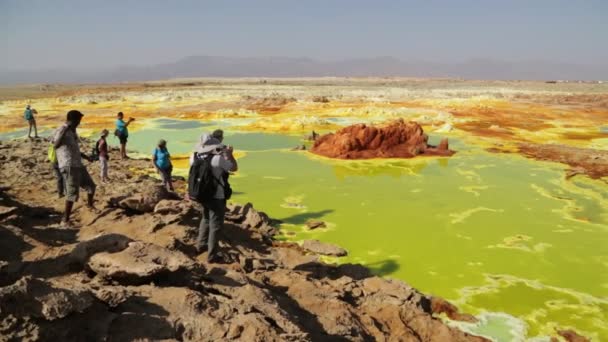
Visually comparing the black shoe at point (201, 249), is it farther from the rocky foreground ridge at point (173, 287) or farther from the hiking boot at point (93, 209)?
the hiking boot at point (93, 209)

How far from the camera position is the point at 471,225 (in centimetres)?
1014

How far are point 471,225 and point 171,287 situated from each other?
756 centimetres

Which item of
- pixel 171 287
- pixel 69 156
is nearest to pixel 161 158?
pixel 69 156

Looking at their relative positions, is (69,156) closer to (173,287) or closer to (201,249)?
(201,249)

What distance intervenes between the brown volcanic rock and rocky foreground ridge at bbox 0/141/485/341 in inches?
414

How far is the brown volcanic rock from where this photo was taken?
18.8 m

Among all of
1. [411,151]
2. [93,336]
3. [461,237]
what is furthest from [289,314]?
[411,151]

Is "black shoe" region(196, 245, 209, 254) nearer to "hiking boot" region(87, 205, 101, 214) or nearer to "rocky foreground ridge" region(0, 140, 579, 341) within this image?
"rocky foreground ridge" region(0, 140, 579, 341)

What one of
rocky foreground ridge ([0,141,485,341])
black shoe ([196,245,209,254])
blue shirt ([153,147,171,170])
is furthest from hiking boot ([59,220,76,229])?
blue shirt ([153,147,171,170])

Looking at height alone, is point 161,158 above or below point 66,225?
above

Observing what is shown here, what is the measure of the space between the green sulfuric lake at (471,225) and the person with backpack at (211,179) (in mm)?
2977

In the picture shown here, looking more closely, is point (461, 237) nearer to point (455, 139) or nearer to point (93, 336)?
point (93, 336)

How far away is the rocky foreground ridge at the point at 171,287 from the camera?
3520mm

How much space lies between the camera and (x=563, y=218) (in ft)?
35.2
